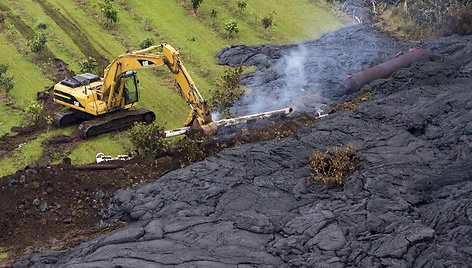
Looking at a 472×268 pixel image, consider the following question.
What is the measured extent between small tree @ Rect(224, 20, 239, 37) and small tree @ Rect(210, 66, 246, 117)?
30.1 ft

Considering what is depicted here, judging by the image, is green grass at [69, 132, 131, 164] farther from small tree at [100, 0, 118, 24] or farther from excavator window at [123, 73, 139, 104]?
small tree at [100, 0, 118, 24]

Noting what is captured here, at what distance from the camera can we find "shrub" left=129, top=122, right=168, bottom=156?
2538cm

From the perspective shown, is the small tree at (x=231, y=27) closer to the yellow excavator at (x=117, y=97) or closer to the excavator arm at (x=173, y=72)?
the yellow excavator at (x=117, y=97)

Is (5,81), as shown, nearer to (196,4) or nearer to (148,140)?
(148,140)

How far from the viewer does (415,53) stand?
32.5 m

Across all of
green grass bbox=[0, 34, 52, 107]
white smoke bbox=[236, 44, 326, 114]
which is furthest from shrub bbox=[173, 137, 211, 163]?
green grass bbox=[0, 34, 52, 107]

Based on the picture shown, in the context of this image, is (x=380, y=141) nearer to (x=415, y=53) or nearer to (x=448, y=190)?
(x=448, y=190)

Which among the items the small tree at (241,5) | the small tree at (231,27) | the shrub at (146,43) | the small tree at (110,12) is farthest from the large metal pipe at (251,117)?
the small tree at (241,5)

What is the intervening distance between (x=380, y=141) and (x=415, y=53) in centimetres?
1130

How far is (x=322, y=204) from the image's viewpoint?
62.6 feet

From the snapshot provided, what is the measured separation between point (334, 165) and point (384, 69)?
41.9 ft

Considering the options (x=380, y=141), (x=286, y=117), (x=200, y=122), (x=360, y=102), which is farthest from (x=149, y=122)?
(x=380, y=141)

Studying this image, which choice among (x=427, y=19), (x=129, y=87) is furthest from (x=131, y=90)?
(x=427, y=19)

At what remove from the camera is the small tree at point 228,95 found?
30.0m
